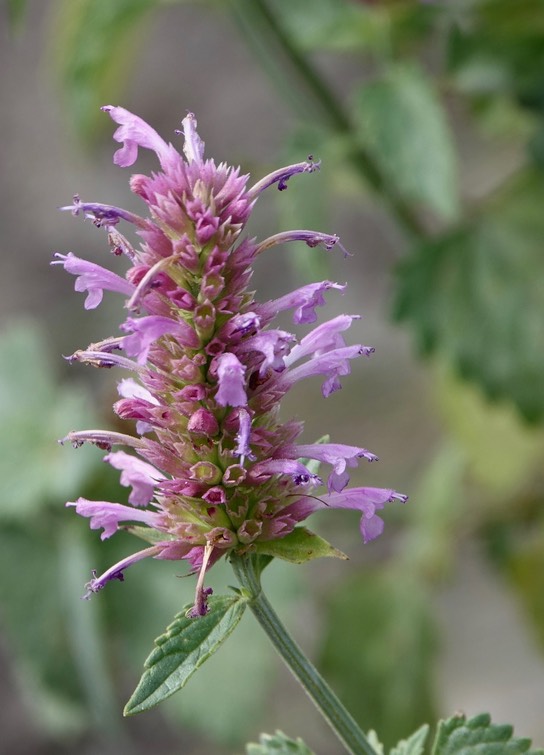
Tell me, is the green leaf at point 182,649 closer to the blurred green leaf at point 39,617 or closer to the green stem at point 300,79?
the green stem at point 300,79

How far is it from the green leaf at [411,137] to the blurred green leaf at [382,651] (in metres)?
0.94

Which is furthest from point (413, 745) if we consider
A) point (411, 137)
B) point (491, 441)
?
point (491, 441)

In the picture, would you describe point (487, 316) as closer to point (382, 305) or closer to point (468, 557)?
point (468, 557)

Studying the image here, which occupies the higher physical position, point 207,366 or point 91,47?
point 91,47

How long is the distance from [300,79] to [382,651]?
1.22 meters

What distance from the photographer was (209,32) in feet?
15.9

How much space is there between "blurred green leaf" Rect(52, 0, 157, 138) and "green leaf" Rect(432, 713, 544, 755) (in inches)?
60.7

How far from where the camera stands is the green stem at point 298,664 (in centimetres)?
101

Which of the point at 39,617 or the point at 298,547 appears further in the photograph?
the point at 39,617

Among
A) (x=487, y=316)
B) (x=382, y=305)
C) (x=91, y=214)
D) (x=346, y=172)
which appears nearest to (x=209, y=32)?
(x=382, y=305)

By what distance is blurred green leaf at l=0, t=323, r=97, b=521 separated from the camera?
238cm

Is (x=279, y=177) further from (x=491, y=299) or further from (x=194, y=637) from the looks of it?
(x=491, y=299)

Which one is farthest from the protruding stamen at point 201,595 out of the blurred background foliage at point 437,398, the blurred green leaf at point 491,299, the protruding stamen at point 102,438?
the blurred green leaf at point 491,299

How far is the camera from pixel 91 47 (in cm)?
223
